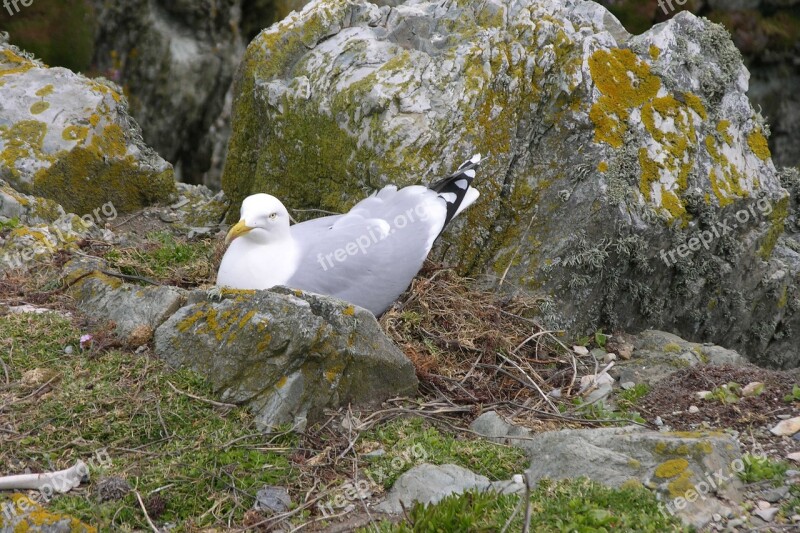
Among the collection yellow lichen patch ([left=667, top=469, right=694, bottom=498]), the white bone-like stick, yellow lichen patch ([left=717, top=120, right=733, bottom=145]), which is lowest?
the white bone-like stick

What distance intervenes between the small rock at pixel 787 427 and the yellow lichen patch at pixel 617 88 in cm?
230

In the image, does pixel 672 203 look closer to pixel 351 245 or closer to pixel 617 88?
pixel 617 88

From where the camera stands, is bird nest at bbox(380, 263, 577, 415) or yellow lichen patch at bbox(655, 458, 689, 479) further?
bird nest at bbox(380, 263, 577, 415)

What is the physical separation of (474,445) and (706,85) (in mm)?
3639

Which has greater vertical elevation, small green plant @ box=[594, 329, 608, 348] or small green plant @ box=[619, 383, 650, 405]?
small green plant @ box=[619, 383, 650, 405]

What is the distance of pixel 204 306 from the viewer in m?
4.51

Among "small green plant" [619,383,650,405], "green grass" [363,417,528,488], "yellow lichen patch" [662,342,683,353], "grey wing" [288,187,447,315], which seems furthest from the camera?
"yellow lichen patch" [662,342,683,353]

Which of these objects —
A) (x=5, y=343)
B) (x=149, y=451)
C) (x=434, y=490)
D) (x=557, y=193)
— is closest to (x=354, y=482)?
(x=434, y=490)

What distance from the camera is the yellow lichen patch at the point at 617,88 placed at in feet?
19.5

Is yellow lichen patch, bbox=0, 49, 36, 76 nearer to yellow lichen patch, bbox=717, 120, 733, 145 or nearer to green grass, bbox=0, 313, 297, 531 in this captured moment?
green grass, bbox=0, 313, 297, 531

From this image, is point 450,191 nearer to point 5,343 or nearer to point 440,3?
point 440,3

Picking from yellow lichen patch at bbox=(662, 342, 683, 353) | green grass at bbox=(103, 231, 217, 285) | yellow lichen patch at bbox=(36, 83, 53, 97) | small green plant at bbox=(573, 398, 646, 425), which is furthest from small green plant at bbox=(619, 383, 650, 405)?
yellow lichen patch at bbox=(36, 83, 53, 97)

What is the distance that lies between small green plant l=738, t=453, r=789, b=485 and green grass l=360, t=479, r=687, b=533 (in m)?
0.52

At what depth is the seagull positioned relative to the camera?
520 centimetres
